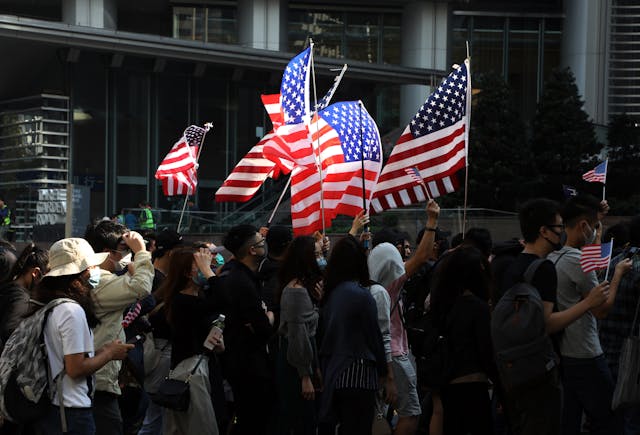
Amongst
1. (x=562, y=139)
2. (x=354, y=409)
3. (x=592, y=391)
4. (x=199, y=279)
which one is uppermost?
(x=562, y=139)

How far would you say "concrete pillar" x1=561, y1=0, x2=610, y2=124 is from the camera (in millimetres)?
39656

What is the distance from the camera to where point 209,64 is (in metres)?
32.9

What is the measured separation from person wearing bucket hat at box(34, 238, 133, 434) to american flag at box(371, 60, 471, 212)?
5831 mm

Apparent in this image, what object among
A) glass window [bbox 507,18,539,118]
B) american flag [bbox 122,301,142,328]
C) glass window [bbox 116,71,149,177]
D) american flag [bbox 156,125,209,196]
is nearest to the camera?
american flag [bbox 122,301,142,328]

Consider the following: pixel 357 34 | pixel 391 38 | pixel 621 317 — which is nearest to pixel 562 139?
pixel 391 38

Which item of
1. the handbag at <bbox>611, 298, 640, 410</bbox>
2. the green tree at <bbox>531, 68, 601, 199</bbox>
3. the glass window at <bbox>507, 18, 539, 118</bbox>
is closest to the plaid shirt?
the handbag at <bbox>611, 298, 640, 410</bbox>

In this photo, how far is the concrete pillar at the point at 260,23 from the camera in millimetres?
35688

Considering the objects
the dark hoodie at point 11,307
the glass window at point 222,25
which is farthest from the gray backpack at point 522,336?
the glass window at point 222,25

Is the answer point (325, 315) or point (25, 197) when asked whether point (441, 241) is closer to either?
point (325, 315)

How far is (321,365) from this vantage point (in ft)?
25.2

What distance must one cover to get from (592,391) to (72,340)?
12.0 ft

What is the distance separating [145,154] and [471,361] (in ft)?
93.8

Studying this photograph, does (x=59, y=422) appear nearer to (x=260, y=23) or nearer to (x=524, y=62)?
(x=260, y=23)

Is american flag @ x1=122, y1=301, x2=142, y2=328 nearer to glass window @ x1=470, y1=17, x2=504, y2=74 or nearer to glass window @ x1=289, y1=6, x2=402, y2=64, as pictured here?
glass window @ x1=289, y1=6, x2=402, y2=64
